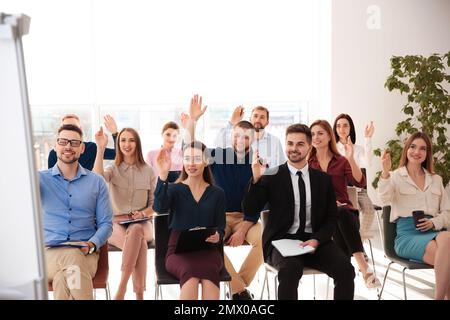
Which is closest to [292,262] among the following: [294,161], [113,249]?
[294,161]

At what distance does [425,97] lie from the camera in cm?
554

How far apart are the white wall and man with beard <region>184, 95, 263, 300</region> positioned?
254 cm

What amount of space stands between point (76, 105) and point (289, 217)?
4209 mm

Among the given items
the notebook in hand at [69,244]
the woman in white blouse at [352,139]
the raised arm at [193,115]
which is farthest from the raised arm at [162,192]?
the woman in white blouse at [352,139]

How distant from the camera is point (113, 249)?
144 inches

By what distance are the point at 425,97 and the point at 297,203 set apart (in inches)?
120

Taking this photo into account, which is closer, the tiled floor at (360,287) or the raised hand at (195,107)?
the raised hand at (195,107)

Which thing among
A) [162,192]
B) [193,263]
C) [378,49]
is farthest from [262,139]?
[378,49]

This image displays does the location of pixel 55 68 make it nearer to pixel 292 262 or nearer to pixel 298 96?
pixel 298 96

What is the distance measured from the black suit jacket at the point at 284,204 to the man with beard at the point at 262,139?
1.12 metres

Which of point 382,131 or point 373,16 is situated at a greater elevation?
point 373,16

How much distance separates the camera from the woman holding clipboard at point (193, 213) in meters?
2.86

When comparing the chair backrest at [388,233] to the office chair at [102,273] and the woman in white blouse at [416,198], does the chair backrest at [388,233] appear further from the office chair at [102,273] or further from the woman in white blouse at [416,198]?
the office chair at [102,273]

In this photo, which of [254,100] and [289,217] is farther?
[254,100]
